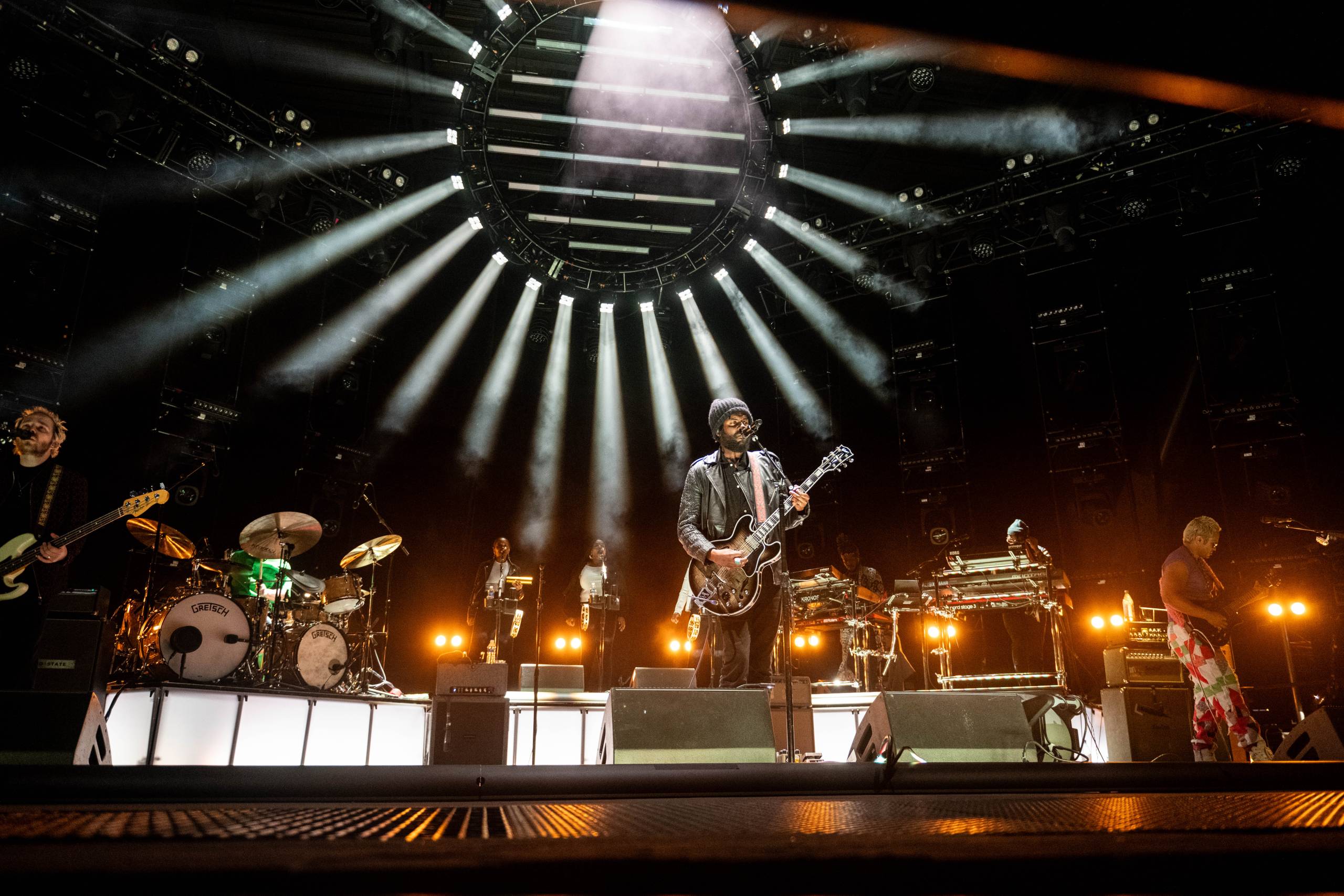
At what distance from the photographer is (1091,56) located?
1280 mm

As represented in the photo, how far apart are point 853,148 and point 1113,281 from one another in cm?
383

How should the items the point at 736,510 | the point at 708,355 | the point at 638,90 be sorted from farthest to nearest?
the point at 708,355, the point at 638,90, the point at 736,510

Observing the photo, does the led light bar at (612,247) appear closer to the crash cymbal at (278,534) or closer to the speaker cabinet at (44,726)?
the crash cymbal at (278,534)

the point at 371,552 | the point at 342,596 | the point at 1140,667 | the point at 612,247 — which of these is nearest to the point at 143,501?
the point at 342,596

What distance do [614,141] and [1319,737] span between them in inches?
336

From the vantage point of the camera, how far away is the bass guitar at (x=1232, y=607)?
6418mm

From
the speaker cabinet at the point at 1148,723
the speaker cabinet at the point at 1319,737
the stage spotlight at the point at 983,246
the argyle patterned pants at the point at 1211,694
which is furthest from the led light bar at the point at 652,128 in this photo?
the speaker cabinet at the point at 1319,737

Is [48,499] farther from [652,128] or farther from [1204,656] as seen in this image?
[1204,656]

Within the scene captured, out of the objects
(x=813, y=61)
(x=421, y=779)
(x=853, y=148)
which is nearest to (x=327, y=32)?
(x=813, y=61)

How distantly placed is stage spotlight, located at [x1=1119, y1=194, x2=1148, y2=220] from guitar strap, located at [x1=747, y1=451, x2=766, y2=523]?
750 centimetres

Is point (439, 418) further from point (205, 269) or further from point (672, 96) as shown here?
point (672, 96)

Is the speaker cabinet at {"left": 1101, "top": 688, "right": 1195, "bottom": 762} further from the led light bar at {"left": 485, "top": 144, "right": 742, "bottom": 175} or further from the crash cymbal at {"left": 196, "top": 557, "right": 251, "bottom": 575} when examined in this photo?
the crash cymbal at {"left": 196, "top": 557, "right": 251, "bottom": 575}

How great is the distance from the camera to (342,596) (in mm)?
8438

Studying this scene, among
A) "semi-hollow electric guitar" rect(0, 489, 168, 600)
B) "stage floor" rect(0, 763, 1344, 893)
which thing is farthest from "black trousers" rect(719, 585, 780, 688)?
"semi-hollow electric guitar" rect(0, 489, 168, 600)
